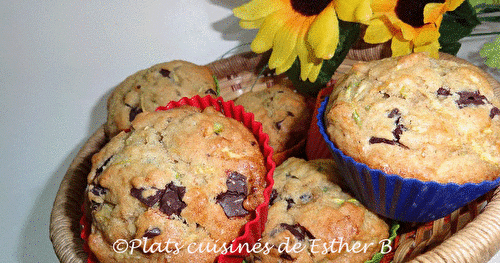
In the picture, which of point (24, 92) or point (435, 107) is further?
point (24, 92)

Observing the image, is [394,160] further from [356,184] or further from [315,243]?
[315,243]

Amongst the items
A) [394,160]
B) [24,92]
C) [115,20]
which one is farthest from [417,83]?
[24,92]

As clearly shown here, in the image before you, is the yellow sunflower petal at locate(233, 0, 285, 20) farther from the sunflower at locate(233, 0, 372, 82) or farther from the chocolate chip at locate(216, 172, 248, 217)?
the chocolate chip at locate(216, 172, 248, 217)

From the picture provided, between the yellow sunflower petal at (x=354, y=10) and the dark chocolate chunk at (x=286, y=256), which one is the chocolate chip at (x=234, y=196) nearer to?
the dark chocolate chunk at (x=286, y=256)

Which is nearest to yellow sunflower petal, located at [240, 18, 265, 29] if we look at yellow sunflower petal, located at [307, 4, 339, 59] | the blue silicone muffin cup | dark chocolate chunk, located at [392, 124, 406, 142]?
yellow sunflower petal, located at [307, 4, 339, 59]

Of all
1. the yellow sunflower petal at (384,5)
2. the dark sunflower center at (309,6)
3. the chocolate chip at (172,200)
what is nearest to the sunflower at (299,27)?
the dark sunflower center at (309,6)

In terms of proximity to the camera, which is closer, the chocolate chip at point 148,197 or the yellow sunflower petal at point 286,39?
the chocolate chip at point 148,197

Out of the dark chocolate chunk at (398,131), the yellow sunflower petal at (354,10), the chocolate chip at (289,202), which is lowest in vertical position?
the chocolate chip at (289,202)

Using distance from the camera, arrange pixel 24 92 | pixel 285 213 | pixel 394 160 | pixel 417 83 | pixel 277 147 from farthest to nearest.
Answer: pixel 24 92 < pixel 277 147 < pixel 285 213 < pixel 417 83 < pixel 394 160
